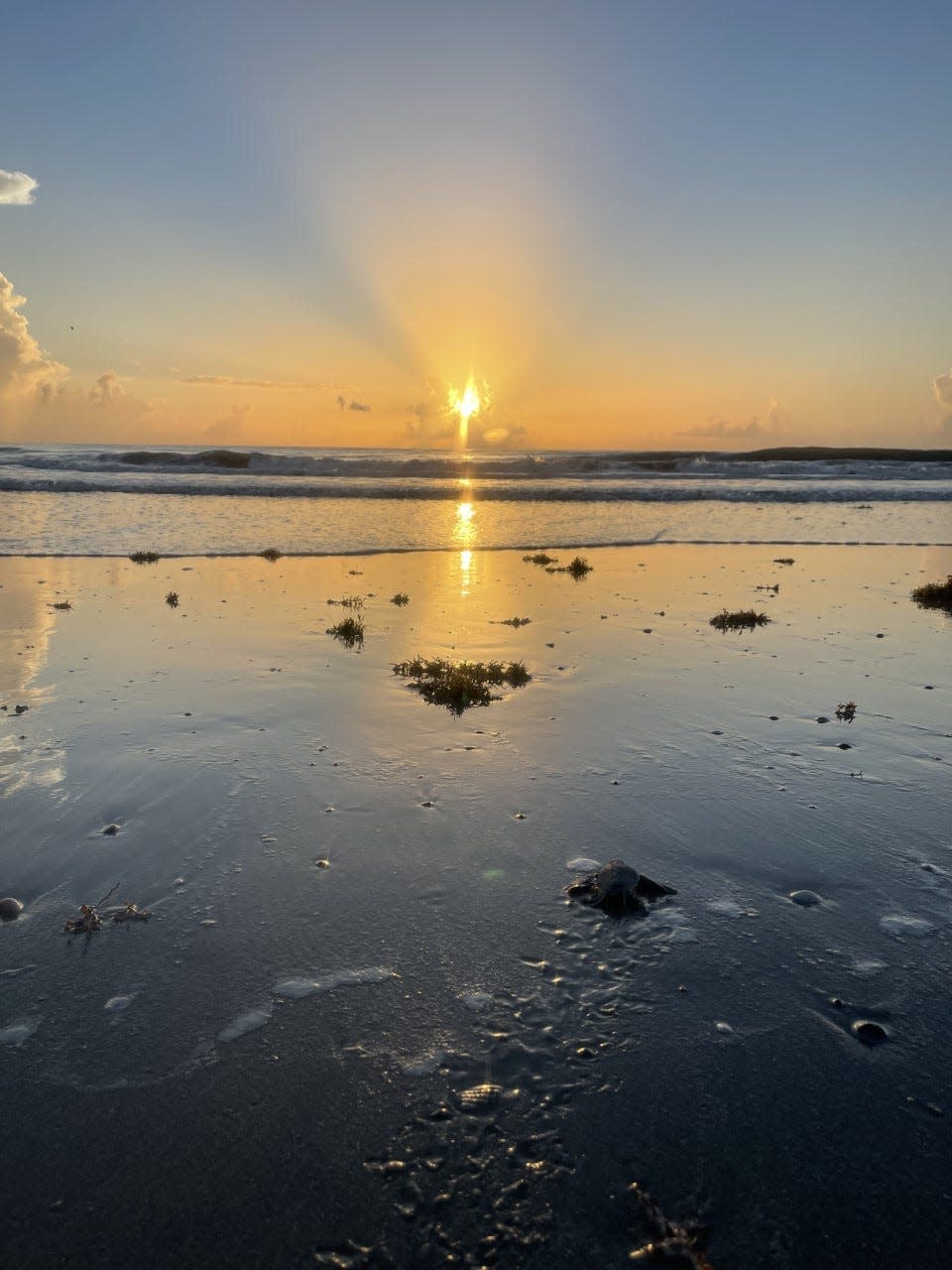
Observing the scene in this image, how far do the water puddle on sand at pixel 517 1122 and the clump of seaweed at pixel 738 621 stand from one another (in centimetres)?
1118

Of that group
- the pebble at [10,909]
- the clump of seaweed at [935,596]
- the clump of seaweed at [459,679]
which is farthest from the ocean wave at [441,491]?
the pebble at [10,909]

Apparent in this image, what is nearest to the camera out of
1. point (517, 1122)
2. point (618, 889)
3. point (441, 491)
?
point (517, 1122)

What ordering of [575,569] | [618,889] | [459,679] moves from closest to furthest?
[618,889], [459,679], [575,569]

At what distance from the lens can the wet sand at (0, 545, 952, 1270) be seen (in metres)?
3.52

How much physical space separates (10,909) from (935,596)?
19.8 metres

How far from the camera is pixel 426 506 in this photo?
46.8 metres

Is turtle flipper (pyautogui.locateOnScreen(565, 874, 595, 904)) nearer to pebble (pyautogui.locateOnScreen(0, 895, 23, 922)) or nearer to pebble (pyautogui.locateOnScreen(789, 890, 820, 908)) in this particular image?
pebble (pyautogui.locateOnScreen(789, 890, 820, 908))

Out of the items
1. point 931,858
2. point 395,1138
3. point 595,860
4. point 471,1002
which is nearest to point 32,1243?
point 395,1138

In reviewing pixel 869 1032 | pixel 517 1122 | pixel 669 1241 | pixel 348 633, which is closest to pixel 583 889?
pixel 869 1032

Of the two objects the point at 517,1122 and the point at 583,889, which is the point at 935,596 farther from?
the point at 517,1122

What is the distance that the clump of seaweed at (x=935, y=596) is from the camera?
18297 mm

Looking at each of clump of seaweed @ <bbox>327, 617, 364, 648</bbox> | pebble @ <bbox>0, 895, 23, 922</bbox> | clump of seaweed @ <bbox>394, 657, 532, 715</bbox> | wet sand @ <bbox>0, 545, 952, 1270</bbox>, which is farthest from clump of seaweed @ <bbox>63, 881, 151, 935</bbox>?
clump of seaweed @ <bbox>327, 617, 364, 648</bbox>

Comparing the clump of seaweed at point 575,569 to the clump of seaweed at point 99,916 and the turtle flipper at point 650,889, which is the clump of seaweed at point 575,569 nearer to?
the turtle flipper at point 650,889

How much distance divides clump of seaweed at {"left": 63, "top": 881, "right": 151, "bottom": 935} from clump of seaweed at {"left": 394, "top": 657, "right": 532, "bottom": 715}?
210 inches
